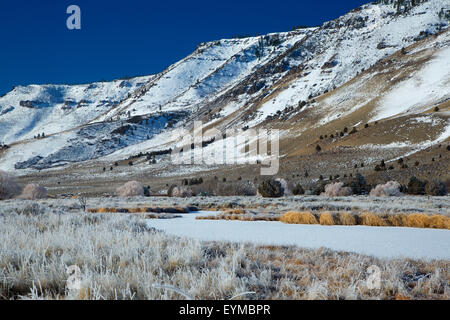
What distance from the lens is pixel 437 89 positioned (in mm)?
84250

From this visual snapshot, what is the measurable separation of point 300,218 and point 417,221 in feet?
14.2

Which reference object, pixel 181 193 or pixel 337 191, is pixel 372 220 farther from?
pixel 181 193

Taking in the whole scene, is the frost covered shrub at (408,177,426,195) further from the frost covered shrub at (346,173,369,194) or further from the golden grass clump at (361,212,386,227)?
the golden grass clump at (361,212,386,227)

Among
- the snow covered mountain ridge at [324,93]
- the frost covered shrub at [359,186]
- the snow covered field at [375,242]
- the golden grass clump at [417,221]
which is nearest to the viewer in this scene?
the snow covered field at [375,242]

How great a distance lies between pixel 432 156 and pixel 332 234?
47742 mm

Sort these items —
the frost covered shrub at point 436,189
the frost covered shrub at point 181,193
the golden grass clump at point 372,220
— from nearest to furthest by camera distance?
1. the golden grass clump at point 372,220
2. the frost covered shrub at point 436,189
3. the frost covered shrub at point 181,193

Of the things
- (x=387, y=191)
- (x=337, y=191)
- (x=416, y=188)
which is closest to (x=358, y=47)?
(x=416, y=188)

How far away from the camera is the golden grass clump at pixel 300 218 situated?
12718 millimetres

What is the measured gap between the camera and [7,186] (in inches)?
1229

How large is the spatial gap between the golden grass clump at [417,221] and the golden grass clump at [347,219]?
200 centimetres

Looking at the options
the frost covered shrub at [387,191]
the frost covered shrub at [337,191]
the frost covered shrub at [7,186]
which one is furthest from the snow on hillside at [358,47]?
the frost covered shrub at [7,186]

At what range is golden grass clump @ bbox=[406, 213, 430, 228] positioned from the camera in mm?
11844

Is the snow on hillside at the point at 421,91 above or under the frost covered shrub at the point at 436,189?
above

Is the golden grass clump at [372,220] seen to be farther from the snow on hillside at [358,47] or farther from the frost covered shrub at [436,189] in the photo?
the snow on hillside at [358,47]
